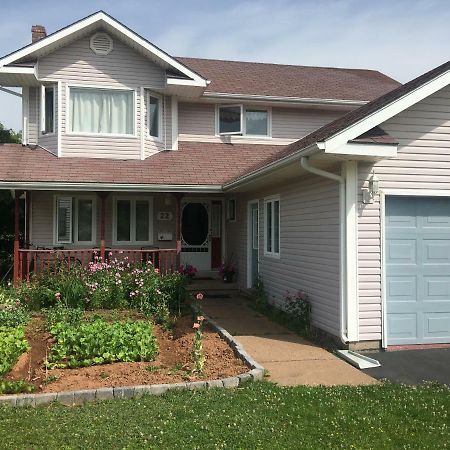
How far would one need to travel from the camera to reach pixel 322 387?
5.92 meters

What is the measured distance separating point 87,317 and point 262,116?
29.2 ft

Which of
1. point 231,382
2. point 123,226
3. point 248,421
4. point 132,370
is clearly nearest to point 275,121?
point 123,226

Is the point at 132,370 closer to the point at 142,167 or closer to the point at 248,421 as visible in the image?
the point at 248,421

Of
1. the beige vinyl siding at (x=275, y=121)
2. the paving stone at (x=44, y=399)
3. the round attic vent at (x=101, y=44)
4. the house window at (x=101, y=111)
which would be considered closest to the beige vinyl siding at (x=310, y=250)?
the beige vinyl siding at (x=275, y=121)

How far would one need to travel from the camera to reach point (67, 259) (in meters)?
12.5

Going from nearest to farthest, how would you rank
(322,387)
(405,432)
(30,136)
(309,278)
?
(405,432)
(322,387)
(309,278)
(30,136)

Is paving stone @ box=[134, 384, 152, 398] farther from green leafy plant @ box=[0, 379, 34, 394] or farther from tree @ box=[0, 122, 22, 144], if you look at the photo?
tree @ box=[0, 122, 22, 144]

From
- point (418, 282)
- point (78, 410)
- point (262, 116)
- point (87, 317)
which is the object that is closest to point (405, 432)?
point (78, 410)

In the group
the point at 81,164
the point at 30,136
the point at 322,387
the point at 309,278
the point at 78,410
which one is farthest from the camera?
the point at 30,136

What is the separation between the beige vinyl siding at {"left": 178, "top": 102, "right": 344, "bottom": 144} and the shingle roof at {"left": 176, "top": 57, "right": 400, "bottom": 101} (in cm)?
58

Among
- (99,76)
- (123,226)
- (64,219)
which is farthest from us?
(123,226)

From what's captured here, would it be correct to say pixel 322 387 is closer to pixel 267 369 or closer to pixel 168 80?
pixel 267 369

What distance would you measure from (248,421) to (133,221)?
10096 mm

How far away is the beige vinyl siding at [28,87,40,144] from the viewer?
45.3 feet
